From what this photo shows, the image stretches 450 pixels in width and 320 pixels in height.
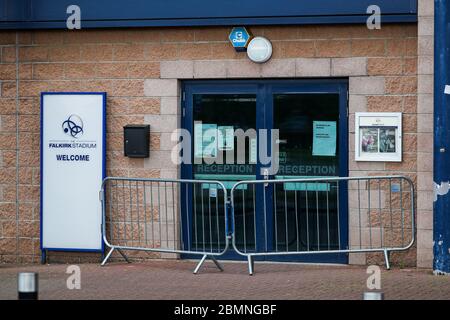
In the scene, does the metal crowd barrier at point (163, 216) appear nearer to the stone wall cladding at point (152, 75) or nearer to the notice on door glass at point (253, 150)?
the stone wall cladding at point (152, 75)

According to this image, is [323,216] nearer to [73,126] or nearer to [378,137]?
[378,137]

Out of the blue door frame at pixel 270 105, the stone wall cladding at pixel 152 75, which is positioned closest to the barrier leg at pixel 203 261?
the blue door frame at pixel 270 105

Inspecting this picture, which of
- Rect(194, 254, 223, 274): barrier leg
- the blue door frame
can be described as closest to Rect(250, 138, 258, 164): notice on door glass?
the blue door frame

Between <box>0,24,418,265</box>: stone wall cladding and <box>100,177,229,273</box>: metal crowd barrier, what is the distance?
229 mm

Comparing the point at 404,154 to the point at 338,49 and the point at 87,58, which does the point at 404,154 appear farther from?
the point at 87,58

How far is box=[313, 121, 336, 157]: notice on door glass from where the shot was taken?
12539 millimetres

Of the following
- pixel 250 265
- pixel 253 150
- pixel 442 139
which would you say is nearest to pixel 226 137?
pixel 253 150

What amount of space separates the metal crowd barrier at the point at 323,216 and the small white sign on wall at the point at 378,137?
0.30 metres

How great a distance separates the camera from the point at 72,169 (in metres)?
13.0

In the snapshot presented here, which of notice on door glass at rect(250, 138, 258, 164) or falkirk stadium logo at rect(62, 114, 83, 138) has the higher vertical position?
falkirk stadium logo at rect(62, 114, 83, 138)

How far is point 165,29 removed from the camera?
12.8m

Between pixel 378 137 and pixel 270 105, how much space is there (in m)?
1.40

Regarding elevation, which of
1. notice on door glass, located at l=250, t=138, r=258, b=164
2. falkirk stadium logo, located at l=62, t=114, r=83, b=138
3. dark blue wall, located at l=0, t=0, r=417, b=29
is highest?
dark blue wall, located at l=0, t=0, r=417, b=29

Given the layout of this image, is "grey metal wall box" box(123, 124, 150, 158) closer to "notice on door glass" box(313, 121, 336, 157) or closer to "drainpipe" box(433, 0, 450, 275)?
"notice on door glass" box(313, 121, 336, 157)
